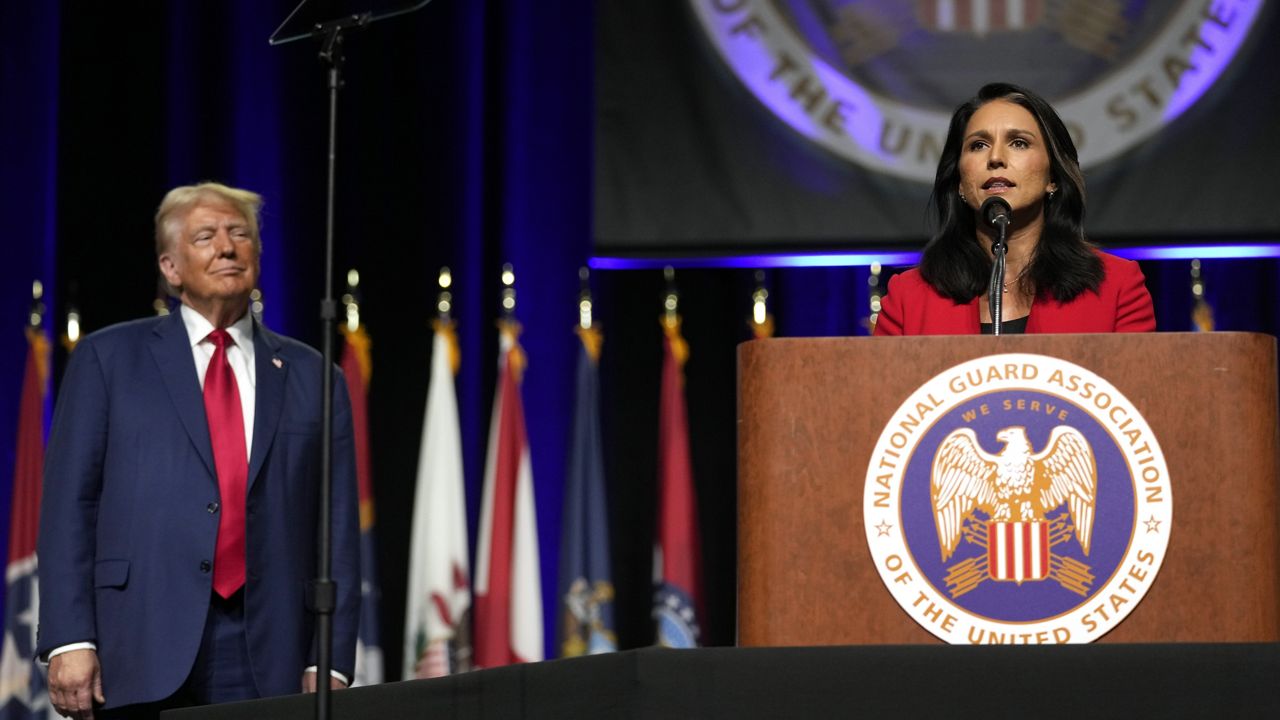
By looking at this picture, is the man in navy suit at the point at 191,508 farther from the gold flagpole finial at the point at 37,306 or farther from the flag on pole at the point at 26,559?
the gold flagpole finial at the point at 37,306

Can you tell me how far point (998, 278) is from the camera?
2086 millimetres

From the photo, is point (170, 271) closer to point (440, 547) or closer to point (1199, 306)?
point (440, 547)

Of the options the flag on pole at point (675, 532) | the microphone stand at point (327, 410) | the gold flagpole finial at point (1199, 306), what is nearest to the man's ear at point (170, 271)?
the microphone stand at point (327, 410)

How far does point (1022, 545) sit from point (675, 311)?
12.4ft

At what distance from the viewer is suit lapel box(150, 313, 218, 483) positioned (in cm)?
281

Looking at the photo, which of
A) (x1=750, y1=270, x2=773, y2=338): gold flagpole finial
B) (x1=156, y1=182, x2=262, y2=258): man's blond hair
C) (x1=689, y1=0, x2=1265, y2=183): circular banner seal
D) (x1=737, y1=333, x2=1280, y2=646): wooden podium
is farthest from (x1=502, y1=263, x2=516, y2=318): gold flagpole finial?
(x1=737, y1=333, x2=1280, y2=646): wooden podium

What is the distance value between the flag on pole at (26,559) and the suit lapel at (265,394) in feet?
7.22

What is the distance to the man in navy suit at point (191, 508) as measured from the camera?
2.69 m

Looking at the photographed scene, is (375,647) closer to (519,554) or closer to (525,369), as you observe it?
(519,554)

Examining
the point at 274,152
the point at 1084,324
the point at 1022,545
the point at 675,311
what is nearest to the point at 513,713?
the point at 1022,545

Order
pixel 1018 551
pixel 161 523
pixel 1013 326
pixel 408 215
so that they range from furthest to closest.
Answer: pixel 408 215 < pixel 161 523 < pixel 1013 326 < pixel 1018 551

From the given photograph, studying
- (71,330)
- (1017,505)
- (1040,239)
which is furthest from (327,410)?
(71,330)

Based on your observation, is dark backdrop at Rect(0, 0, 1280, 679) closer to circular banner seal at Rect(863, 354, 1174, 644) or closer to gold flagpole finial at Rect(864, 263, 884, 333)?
gold flagpole finial at Rect(864, 263, 884, 333)

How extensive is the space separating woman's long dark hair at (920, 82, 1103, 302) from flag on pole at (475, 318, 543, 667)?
9.26 ft
